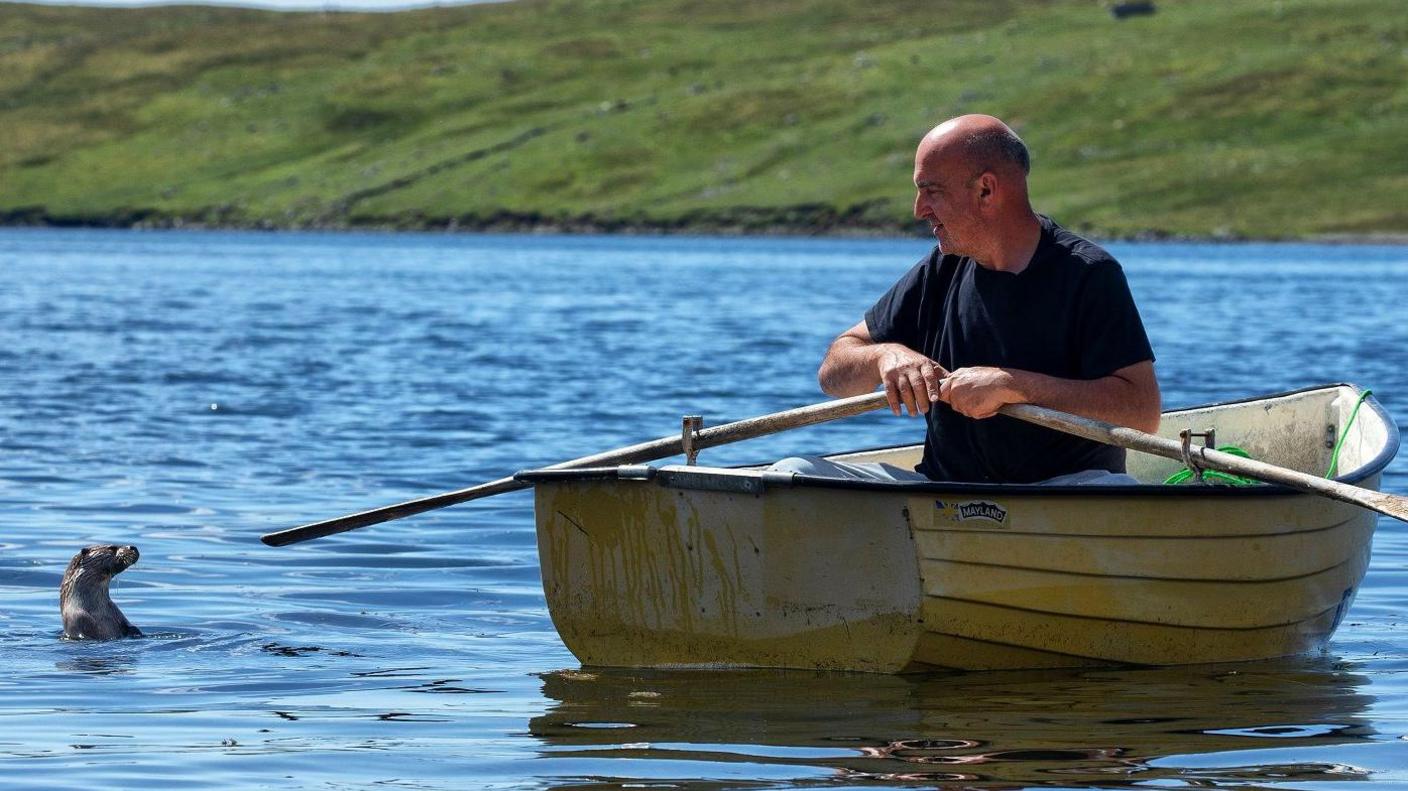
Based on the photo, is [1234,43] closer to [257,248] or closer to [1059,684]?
[257,248]

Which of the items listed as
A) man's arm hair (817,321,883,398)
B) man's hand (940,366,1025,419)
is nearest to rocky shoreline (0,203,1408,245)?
man's arm hair (817,321,883,398)

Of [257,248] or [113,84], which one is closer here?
[257,248]

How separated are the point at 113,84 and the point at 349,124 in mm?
29974

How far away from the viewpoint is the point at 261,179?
155875 millimetres

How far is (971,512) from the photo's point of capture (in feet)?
27.3

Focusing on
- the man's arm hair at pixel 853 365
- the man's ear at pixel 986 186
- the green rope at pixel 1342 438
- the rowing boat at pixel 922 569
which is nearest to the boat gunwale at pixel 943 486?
the rowing boat at pixel 922 569

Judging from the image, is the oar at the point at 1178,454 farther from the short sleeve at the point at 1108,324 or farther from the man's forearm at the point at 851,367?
the man's forearm at the point at 851,367

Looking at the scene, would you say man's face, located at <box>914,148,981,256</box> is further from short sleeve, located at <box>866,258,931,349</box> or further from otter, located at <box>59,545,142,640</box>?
otter, located at <box>59,545,142,640</box>

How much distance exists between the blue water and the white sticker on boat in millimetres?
758

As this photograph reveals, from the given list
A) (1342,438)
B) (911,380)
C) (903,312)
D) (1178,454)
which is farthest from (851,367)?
(1342,438)

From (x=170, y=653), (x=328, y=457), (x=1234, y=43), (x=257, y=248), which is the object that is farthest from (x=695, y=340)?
(x=1234, y=43)

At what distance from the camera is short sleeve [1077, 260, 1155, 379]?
828 centimetres

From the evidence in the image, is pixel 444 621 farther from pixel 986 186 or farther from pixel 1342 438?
pixel 1342 438

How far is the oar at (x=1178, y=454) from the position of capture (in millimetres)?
8141
